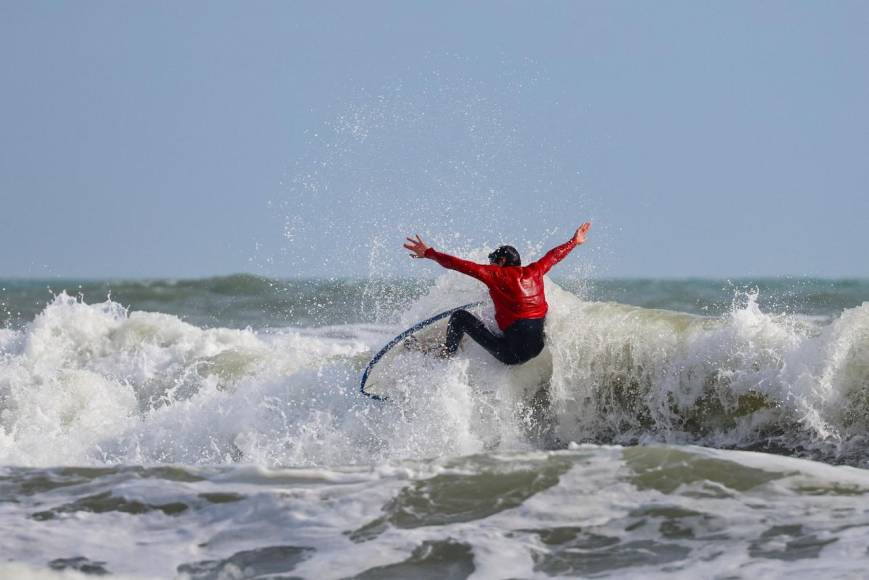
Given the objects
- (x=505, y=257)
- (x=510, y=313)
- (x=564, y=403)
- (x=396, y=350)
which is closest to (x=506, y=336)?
(x=510, y=313)

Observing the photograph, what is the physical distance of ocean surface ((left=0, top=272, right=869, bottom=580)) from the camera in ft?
17.1

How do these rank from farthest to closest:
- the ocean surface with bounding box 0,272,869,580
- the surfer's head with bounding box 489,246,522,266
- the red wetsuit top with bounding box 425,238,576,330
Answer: the surfer's head with bounding box 489,246,522,266
the red wetsuit top with bounding box 425,238,576,330
the ocean surface with bounding box 0,272,869,580

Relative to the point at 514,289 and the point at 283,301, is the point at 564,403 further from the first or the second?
the point at 283,301

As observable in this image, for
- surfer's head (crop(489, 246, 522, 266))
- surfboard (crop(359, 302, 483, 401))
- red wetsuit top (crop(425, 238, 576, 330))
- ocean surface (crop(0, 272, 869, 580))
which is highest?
surfer's head (crop(489, 246, 522, 266))

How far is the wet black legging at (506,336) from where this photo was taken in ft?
29.0

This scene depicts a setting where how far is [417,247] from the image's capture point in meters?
8.55

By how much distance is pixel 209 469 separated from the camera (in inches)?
257

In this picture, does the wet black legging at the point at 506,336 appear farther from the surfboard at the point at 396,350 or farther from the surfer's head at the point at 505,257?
the surfer's head at the point at 505,257

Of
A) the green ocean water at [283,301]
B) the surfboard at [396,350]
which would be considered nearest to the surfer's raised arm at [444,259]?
the surfboard at [396,350]

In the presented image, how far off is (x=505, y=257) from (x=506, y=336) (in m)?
0.65

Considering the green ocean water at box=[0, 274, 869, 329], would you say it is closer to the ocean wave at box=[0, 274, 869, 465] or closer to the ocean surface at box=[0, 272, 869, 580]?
the ocean surface at box=[0, 272, 869, 580]

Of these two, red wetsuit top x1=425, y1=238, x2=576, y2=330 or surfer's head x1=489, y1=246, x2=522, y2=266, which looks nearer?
red wetsuit top x1=425, y1=238, x2=576, y2=330

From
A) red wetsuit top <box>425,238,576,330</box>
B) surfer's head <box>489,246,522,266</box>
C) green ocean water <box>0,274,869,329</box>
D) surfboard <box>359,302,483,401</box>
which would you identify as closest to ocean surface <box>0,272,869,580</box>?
surfboard <box>359,302,483,401</box>

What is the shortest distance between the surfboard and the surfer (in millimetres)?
175
